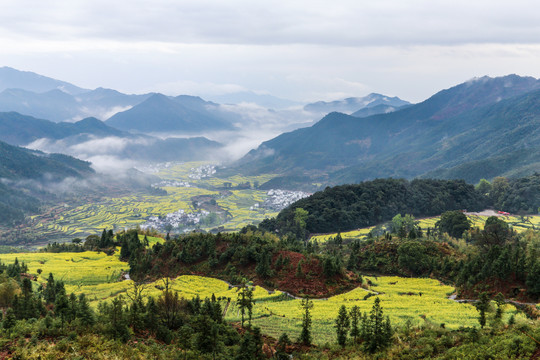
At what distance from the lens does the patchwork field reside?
112 feet

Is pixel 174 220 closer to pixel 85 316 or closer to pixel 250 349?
pixel 85 316

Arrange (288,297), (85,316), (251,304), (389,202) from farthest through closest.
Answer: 1. (389,202)
2. (288,297)
3. (251,304)
4. (85,316)

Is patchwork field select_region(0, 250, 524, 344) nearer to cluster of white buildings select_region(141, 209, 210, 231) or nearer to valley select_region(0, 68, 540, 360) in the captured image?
valley select_region(0, 68, 540, 360)

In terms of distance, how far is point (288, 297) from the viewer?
45.5 metres

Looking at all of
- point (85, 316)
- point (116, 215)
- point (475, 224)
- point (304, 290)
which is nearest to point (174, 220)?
point (116, 215)

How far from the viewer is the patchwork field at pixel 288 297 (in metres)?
34.1

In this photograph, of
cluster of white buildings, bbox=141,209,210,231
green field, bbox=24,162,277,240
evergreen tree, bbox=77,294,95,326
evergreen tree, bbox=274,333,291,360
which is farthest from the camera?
cluster of white buildings, bbox=141,209,210,231

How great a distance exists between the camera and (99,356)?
74.5 ft

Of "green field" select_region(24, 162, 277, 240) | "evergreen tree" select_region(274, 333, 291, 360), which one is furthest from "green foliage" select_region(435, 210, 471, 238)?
"green field" select_region(24, 162, 277, 240)

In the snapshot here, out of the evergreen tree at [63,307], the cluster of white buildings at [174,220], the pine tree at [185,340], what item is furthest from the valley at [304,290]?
the cluster of white buildings at [174,220]

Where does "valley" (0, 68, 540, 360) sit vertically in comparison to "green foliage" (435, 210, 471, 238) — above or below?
below

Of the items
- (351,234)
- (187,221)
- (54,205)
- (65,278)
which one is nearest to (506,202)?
(351,234)

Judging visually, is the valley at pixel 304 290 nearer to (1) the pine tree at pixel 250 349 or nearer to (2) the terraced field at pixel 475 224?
(1) the pine tree at pixel 250 349

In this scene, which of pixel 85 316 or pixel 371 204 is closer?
pixel 85 316
